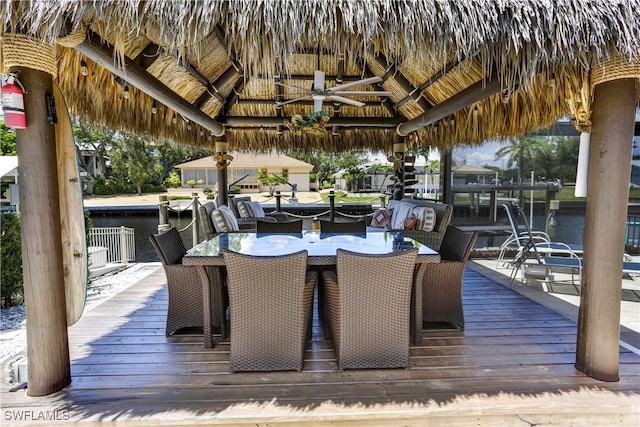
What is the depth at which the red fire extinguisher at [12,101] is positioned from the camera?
6.17ft

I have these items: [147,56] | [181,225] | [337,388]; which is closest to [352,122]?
[147,56]

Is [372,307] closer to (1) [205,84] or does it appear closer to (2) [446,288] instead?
(2) [446,288]

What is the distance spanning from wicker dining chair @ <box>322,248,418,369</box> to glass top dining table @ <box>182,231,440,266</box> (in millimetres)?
345

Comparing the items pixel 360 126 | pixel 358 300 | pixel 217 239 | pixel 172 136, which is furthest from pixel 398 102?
pixel 358 300

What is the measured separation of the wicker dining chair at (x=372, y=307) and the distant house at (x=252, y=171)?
21221mm

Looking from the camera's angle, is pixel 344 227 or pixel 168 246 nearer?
pixel 168 246

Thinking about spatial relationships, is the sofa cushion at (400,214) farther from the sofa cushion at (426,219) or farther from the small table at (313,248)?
the small table at (313,248)

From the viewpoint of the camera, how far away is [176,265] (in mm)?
2914

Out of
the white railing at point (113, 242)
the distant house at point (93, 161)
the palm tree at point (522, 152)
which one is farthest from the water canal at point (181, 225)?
the distant house at point (93, 161)

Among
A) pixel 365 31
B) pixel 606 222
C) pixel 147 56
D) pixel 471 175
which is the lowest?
pixel 606 222

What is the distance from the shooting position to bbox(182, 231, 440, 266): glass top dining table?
262 cm

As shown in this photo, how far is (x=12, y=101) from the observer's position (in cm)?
192

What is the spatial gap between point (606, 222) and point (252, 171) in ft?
84.2

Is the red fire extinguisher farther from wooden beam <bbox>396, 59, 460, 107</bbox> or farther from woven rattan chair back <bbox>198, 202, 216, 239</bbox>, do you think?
wooden beam <bbox>396, 59, 460, 107</bbox>
